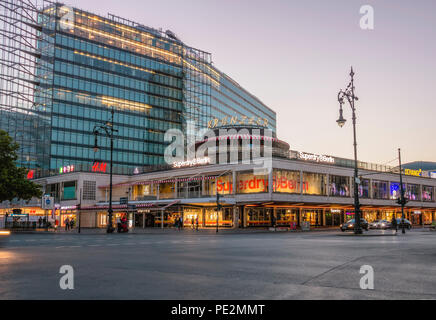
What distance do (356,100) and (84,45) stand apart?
8140 centimetres

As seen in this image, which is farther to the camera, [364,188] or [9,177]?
[364,188]

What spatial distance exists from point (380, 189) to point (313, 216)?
15436 mm

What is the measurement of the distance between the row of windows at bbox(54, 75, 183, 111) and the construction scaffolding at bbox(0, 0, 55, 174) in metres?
3.28

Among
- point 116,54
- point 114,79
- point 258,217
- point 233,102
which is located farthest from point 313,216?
point 233,102

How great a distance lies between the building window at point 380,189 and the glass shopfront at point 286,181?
19592 mm

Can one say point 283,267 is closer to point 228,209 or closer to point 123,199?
point 123,199

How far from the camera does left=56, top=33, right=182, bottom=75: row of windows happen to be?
97306mm

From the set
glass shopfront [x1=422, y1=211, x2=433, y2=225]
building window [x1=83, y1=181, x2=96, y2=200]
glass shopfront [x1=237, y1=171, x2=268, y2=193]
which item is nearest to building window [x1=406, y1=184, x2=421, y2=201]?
glass shopfront [x1=422, y1=211, x2=433, y2=225]

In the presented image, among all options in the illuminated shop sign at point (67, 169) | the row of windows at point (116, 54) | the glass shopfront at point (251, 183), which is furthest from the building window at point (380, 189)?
the row of windows at point (116, 54)

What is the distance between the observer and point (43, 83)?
320ft

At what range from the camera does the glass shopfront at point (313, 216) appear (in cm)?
6396

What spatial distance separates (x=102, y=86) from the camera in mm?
102500

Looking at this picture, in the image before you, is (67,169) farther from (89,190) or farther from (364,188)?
(364,188)
